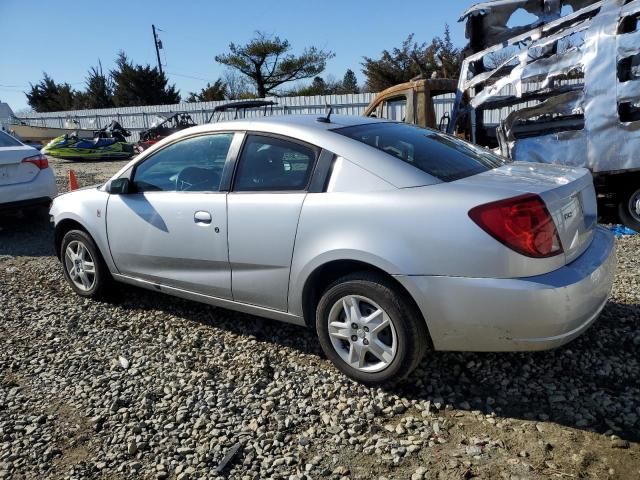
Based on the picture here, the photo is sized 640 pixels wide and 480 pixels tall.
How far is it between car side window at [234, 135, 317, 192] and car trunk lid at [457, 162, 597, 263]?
94cm

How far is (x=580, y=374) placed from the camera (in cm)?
301

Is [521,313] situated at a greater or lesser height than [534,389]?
greater

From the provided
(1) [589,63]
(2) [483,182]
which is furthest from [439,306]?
(1) [589,63]

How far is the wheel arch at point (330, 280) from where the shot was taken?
8.98 ft

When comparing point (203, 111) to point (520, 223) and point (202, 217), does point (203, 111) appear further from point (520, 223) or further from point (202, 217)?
point (520, 223)

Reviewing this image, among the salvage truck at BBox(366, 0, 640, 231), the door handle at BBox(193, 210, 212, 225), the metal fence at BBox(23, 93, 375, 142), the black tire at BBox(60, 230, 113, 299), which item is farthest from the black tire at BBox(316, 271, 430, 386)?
the metal fence at BBox(23, 93, 375, 142)

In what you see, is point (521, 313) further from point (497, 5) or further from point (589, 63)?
point (497, 5)

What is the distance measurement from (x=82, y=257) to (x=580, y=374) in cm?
396

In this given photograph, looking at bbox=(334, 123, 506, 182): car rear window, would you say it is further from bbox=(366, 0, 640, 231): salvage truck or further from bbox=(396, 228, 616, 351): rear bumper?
bbox=(366, 0, 640, 231): salvage truck

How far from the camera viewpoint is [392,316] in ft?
9.00

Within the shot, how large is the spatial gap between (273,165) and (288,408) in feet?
4.90

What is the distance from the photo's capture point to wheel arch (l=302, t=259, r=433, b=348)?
8.98 feet

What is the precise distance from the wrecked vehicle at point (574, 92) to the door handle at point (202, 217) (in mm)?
4550

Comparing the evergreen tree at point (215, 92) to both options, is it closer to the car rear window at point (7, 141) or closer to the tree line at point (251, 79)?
the tree line at point (251, 79)
